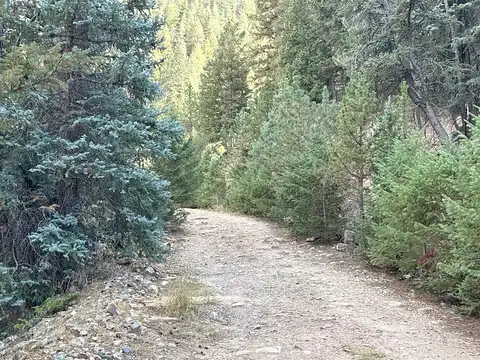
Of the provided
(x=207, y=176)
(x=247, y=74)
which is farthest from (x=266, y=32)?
(x=207, y=176)

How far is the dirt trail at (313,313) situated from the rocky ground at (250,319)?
2cm

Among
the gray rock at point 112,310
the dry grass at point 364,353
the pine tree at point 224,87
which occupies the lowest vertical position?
the dry grass at point 364,353

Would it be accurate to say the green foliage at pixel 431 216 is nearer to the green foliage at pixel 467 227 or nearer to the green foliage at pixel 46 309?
the green foliage at pixel 467 227

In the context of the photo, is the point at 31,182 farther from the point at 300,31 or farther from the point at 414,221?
the point at 300,31

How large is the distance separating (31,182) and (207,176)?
69.4 ft

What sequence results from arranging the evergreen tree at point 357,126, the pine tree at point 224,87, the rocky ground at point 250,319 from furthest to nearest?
the pine tree at point 224,87 → the evergreen tree at point 357,126 → the rocky ground at point 250,319

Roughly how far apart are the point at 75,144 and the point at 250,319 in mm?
3797

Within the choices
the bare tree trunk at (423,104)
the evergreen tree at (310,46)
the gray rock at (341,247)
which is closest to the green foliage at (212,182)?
the evergreen tree at (310,46)

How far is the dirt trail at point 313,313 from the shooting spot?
224 inches

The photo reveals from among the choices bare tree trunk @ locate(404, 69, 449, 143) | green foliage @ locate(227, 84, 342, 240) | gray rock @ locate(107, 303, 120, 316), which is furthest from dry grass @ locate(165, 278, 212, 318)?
bare tree trunk @ locate(404, 69, 449, 143)

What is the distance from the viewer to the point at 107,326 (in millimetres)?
5953

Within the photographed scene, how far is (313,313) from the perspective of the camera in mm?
7141

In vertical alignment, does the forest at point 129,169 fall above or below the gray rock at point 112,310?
above

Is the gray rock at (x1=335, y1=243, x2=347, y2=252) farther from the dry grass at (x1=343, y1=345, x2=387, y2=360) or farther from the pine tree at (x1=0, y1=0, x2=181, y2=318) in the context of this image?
the dry grass at (x1=343, y1=345, x2=387, y2=360)
